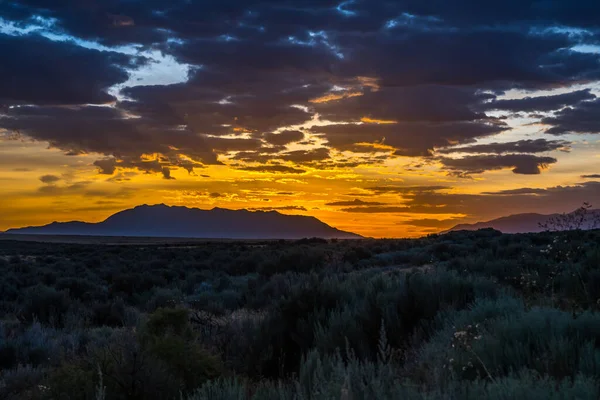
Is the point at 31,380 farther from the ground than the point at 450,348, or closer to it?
closer to it

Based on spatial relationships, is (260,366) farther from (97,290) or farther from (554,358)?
(97,290)

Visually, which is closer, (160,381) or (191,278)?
(160,381)

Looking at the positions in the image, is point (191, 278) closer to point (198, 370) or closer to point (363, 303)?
point (363, 303)

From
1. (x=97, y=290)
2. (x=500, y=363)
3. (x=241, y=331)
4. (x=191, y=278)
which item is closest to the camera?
(x=500, y=363)

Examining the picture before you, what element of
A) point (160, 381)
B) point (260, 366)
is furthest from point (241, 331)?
point (160, 381)

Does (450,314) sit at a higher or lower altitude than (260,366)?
higher

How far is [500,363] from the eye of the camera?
212 inches

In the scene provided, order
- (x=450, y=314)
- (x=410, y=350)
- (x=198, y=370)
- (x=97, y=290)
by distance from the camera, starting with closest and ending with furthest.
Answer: (x=198, y=370) < (x=410, y=350) < (x=450, y=314) < (x=97, y=290)

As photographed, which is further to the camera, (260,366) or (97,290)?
(97,290)

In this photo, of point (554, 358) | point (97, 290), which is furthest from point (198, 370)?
point (97, 290)

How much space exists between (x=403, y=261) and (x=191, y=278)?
32.2 ft

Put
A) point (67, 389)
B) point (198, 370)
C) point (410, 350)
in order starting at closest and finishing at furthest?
1. point (67, 389)
2. point (198, 370)
3. point (410, 350)

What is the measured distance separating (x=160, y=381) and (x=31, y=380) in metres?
3.45

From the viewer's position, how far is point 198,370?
6.42 meters
